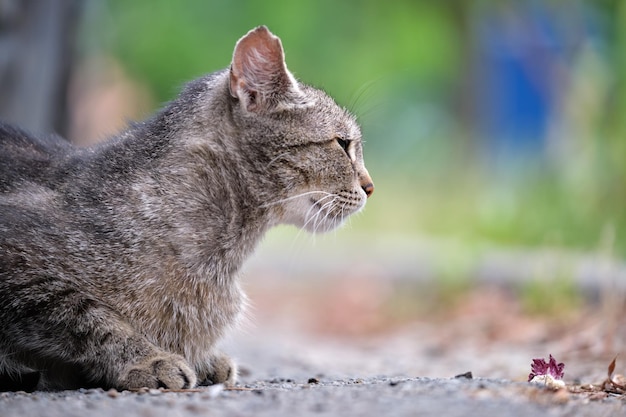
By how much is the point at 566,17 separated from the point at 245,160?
8.43 m

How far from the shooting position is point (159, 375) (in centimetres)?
346

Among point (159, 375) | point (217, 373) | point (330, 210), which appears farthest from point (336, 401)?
point (330, 210)

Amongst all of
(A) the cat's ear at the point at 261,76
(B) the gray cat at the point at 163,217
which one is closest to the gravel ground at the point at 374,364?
(B) the gray cat at the point at 163,217

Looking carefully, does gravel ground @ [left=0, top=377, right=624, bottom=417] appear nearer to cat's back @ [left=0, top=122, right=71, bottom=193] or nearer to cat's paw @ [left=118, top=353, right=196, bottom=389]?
cat's paw @ [left=118, top=353, right=196, bottom=389]

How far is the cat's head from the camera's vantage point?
3.99 m

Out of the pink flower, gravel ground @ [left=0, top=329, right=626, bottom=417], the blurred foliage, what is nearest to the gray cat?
gravel ground @ [left=0, top=329, right=626, bottom=417]

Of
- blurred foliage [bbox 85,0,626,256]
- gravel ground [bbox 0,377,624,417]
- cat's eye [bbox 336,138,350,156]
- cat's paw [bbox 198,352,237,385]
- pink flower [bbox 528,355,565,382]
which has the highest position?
blurred foliage [bbox 85,0,626,256]

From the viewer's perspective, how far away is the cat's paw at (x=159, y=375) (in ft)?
11.3

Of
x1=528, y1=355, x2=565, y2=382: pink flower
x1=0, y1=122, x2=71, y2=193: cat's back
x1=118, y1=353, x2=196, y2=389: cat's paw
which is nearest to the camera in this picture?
x1=118, y1=353, x2=196, y2=389: cat's paw

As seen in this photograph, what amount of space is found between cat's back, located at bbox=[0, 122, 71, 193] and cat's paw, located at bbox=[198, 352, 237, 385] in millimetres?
1001

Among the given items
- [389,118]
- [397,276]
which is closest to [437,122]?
[389,118]

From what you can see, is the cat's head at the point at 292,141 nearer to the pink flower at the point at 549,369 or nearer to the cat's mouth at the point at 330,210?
the cat's mouth at the point at 330,210

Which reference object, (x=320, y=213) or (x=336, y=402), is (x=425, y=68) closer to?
(x=320, y=213)

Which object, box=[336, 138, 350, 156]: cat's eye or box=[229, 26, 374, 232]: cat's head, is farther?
box=[336, 138, 350, 156]: cat's eye
